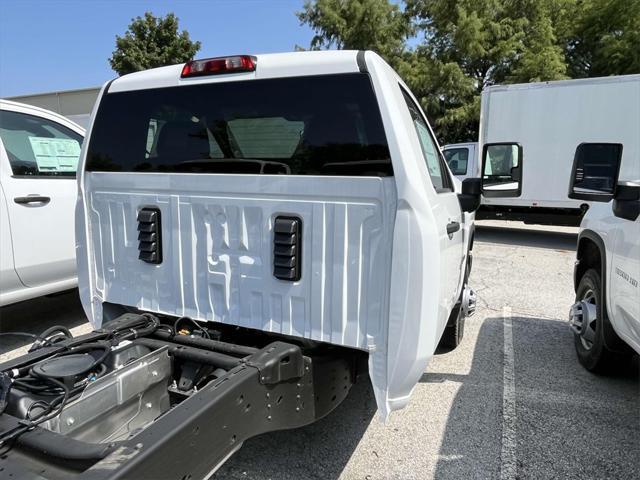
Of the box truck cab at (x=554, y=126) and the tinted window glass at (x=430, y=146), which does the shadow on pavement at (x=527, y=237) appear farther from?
the tinted window glass at (x=430, y=146)

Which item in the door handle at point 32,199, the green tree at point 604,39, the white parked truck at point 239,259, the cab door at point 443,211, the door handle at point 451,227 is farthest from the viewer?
the green tree at point 604,39

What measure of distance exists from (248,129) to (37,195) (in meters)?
2.48

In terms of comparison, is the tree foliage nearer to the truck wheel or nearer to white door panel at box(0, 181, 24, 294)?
the truck wheel

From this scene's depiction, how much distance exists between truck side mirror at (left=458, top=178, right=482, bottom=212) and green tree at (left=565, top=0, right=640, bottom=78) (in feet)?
57.9

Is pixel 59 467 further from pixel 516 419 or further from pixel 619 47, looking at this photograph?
pixel 619 47

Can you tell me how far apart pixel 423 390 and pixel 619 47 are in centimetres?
1882

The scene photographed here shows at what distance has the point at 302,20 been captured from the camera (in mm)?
22812

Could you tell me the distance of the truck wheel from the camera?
388cm

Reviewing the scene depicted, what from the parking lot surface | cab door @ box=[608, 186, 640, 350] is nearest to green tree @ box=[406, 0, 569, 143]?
the parking lot surface

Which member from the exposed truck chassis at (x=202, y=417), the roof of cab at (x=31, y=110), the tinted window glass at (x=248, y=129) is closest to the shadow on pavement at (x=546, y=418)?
the exposed truck chassis at (x=202, y=417)

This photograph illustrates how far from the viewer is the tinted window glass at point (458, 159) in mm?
11250

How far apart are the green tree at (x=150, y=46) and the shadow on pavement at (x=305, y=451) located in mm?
29039

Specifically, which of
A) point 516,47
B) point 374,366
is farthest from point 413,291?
Answer: point 516,47

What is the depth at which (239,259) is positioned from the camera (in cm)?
242
